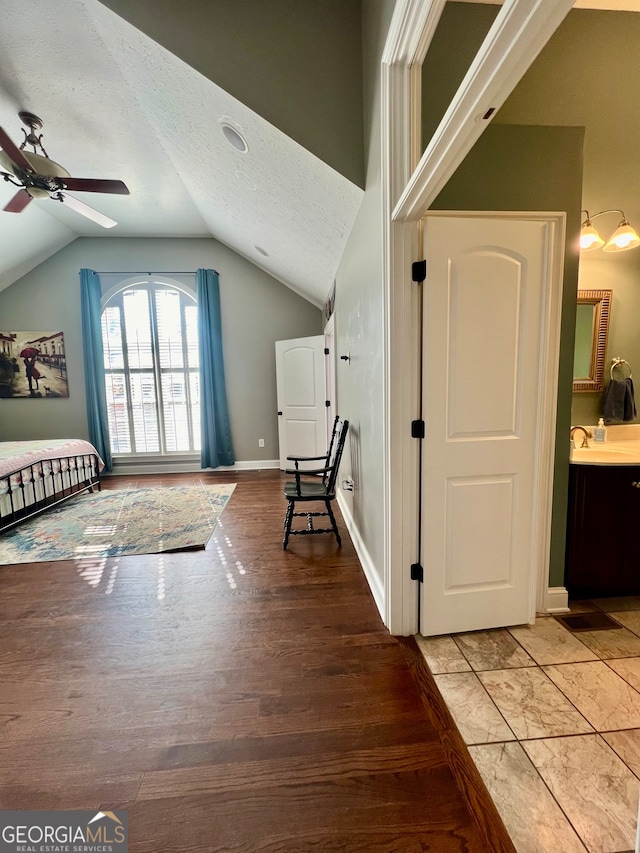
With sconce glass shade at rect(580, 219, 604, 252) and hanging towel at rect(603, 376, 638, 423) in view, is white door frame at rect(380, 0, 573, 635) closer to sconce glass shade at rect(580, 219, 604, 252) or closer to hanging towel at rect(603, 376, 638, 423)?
sconce glass shade at rect(580, 219, 604, 252)

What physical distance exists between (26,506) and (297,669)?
323 cm

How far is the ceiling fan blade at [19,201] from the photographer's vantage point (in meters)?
2.93

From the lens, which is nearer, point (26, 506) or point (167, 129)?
point (167, 129)

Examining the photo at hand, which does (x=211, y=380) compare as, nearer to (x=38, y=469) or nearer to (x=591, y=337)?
(x=38, y=469)

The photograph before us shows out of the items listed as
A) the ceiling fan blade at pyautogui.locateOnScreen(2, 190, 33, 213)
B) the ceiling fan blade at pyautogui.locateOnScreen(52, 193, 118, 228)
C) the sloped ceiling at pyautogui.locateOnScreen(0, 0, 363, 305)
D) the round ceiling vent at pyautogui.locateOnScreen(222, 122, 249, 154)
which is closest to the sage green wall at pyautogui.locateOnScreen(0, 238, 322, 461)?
the sloped ceiling at pyautogui.locateOnScreen(0, 0, 363, 305)

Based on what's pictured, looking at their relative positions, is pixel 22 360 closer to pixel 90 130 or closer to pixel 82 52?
pixel 90 130

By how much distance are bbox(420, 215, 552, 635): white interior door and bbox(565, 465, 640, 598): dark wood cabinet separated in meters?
0.33

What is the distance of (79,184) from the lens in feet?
9.16

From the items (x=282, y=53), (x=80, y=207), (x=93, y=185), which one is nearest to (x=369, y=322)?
(x=282, y=53)

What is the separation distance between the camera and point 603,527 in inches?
74.3

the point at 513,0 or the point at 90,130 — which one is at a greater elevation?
the point at 90,130

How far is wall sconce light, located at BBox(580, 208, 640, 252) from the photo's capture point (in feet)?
6.67

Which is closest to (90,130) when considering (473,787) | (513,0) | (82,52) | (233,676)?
(82,52)

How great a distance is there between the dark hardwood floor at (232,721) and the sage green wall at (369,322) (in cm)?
58
